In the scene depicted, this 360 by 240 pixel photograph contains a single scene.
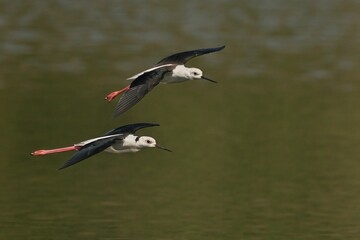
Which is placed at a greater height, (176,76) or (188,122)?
(188,122)

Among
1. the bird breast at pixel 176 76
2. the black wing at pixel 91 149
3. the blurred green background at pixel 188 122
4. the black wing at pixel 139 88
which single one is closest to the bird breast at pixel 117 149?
the black wing at pixel 91 149

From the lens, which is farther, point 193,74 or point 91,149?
point 193,74

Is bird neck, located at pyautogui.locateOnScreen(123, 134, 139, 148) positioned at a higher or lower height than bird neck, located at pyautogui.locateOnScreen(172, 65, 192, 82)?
lower

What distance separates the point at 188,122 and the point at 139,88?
10.7m

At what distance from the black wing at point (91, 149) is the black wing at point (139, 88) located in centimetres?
46

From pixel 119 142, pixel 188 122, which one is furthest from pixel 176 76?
pixel 188 122

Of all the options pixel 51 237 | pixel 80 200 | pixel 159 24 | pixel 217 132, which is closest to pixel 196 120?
pixel 217 132

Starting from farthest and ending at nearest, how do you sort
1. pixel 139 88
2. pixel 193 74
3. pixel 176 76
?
pixel 193 74
pixel 176 76
pixel 139 88

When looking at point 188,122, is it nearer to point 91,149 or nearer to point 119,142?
point 119,142

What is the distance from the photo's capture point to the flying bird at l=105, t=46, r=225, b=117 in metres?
13.2

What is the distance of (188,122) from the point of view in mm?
24109

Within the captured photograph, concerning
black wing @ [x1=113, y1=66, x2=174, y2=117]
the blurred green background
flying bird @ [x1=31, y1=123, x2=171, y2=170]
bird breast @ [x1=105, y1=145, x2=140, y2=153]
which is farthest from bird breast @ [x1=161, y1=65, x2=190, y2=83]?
the blurred green background

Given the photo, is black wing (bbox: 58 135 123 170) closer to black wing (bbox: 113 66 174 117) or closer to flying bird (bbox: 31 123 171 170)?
flying bird (bbox: 31 123 171 170)

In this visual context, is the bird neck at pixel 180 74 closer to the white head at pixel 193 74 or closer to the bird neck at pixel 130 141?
the white head at pixel 193 74
